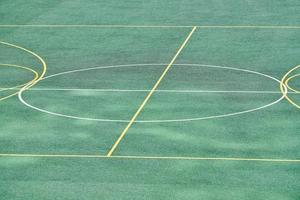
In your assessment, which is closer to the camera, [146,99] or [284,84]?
[146,99]

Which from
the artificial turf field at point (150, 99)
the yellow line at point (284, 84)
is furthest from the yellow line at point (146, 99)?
the yellow line at point (284, 84)

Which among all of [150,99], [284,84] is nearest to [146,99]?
[150,99]

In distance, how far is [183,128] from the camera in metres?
22.7

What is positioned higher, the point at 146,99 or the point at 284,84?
the point at 146,99

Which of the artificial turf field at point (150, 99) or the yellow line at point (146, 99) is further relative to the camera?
the yellow line at point (146, 99)

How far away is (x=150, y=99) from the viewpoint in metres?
25.4

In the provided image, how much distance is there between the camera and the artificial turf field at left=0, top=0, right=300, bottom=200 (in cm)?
1900

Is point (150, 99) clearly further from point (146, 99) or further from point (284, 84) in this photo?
point (284, 84)

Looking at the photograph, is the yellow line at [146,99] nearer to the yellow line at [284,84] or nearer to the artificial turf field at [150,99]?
the artificial turf field at [150,99]

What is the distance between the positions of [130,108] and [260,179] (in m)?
6.67

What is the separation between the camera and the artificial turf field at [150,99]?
19.0 metres

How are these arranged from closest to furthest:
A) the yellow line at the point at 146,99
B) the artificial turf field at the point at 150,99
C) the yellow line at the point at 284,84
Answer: the artificial turf field at the point at 150,99 → the yellow line at the point at 146,99 → the yellow line at the point at 284,84

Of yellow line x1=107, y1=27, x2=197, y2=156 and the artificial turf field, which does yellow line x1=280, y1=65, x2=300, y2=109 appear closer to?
the artificial turf field

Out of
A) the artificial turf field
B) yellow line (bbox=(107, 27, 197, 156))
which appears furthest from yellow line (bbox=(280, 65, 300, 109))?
yellow line (bbox=(107, 27, 197, 156))
